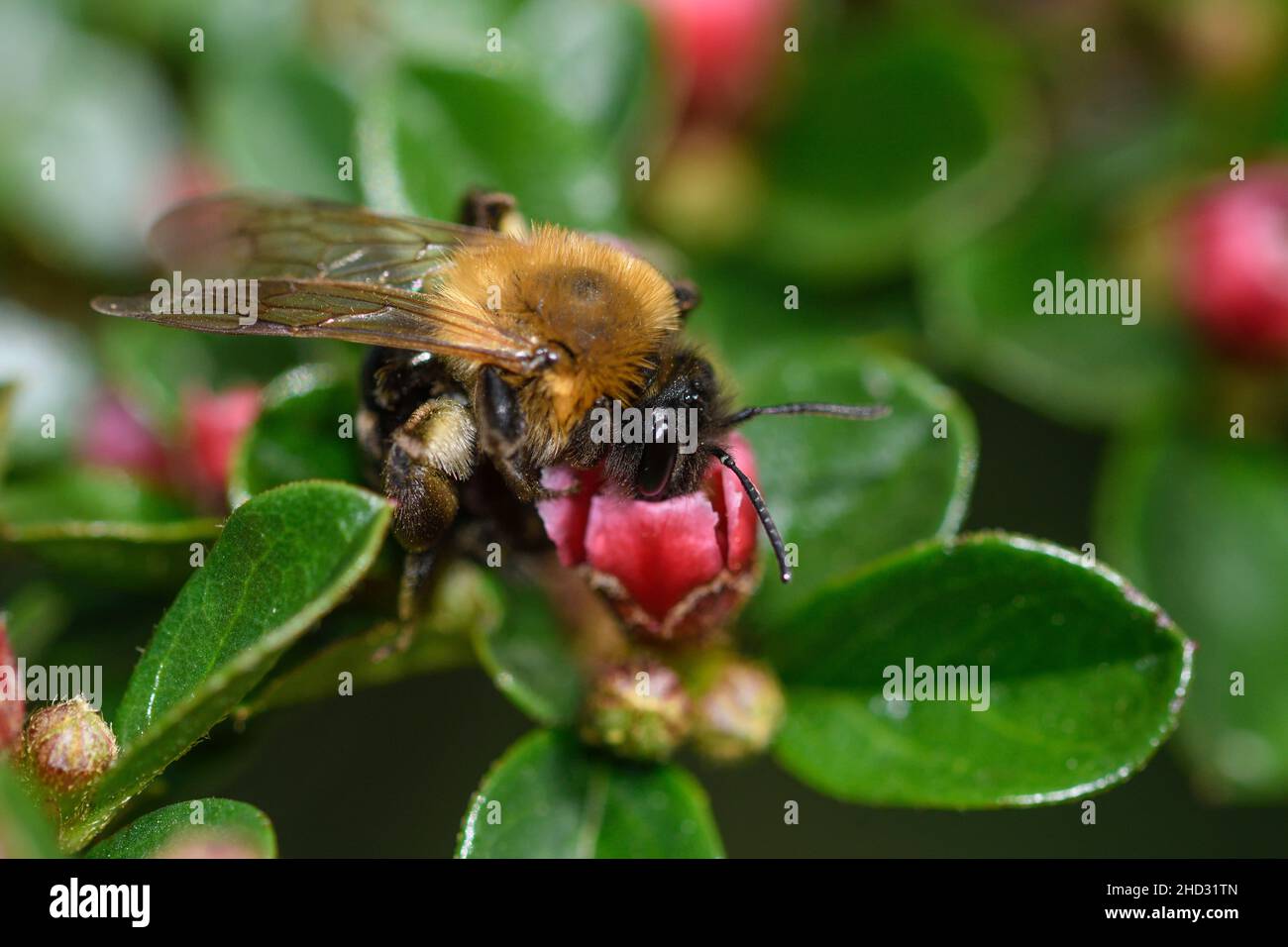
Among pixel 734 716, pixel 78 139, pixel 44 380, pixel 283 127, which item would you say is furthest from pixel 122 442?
pixel 734 716

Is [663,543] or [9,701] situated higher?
[663,543]

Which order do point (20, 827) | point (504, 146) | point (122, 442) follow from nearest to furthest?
point (20, 827) → point (504, 146) → point (122, 442)

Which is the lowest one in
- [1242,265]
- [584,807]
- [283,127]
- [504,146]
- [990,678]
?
[584,807]

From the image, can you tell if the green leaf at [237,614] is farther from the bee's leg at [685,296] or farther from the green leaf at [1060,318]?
the green leaf at [1060,318]

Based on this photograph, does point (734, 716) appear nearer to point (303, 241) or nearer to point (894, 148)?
point (303, 241)

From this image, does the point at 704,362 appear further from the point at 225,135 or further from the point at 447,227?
the point at 225,135

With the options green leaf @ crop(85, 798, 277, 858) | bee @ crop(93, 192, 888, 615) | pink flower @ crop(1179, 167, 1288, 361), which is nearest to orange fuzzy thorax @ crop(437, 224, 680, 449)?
bee @ crop(93, 192, 888, 615)
